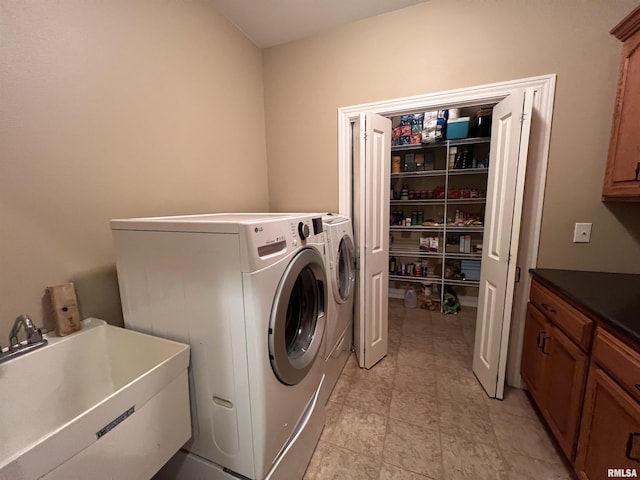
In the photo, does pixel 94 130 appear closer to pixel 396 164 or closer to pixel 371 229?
pixel 371 229

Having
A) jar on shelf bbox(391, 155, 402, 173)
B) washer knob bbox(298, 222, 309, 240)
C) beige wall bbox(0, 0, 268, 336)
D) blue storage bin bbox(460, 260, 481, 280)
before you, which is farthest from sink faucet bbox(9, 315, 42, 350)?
blue storage bin bbox(460, 260, 481, 280)

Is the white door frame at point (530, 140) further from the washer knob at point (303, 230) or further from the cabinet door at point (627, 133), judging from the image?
the washer knob at point (303, 230)

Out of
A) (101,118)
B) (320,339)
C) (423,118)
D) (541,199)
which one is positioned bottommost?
(320,339)

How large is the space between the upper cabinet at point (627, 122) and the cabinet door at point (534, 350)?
0.76 metres

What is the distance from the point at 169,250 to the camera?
0.90 m

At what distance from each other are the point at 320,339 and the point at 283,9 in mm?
2078

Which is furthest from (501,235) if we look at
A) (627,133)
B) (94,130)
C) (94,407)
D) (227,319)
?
(94,130)

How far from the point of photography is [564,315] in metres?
1.23

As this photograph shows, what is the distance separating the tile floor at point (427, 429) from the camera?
1.22 metres

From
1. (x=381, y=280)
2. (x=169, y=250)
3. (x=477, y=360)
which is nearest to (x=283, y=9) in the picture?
(x=169, y=250)

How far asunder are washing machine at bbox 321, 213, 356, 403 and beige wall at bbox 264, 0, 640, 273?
679mm

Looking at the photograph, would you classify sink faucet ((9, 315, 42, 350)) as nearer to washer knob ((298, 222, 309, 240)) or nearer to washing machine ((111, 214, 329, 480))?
washing machine ((111, 214, 329, 480))

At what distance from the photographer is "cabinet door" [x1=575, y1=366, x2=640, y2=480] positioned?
0.83 metres

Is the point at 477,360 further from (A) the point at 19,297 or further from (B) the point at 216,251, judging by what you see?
(A) the point at 19,297
